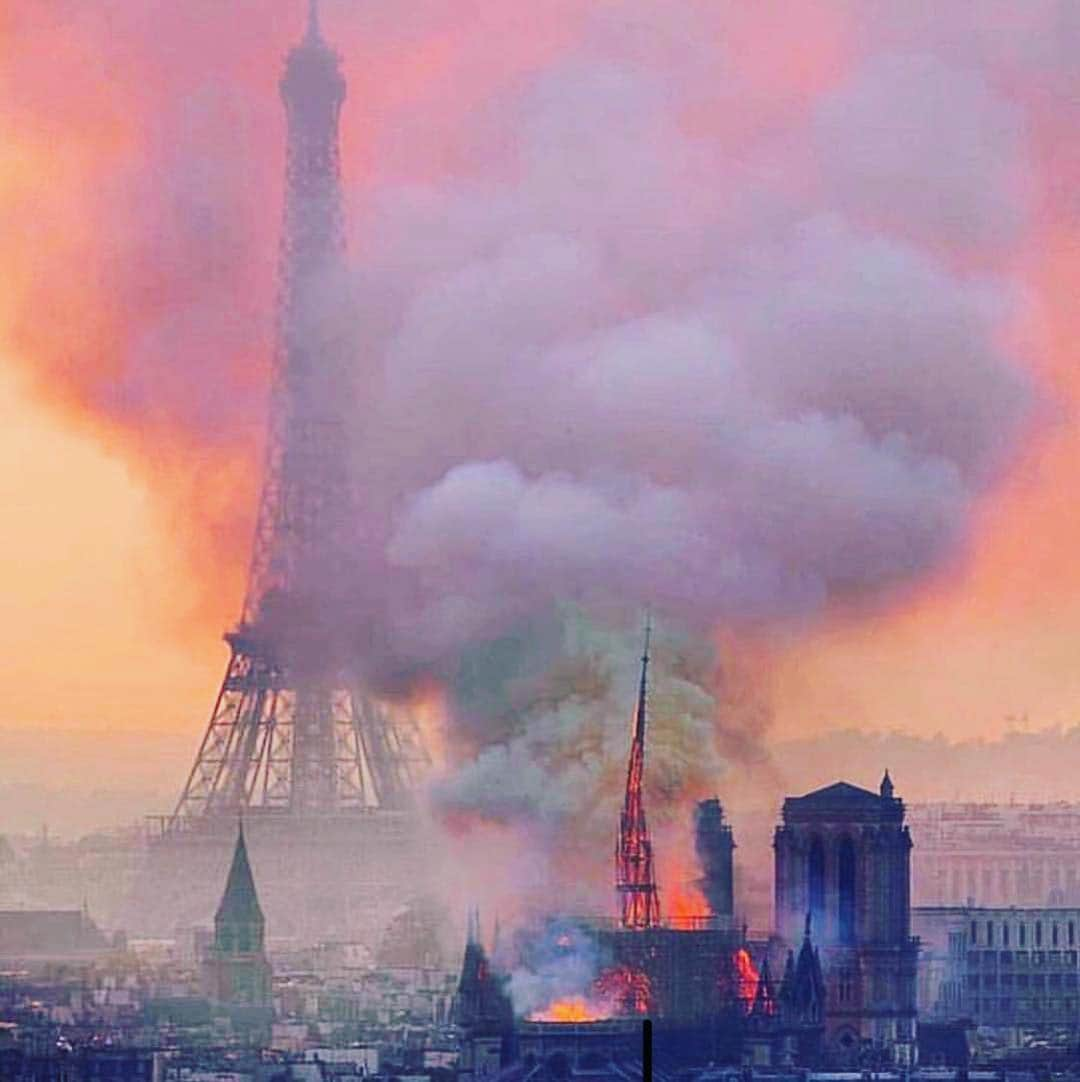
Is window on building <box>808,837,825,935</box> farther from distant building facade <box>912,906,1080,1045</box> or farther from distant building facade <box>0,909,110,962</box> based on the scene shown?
distant building facade <box>0,909,110,962</box>

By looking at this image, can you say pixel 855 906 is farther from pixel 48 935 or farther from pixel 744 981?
pixel 48 935

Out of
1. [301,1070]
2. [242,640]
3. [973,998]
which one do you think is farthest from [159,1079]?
[973,998]

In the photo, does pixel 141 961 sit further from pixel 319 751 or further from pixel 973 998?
pixel 973 998

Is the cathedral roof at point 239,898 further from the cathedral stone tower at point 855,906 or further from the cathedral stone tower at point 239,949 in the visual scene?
the cathedral stone tower at point 855,906

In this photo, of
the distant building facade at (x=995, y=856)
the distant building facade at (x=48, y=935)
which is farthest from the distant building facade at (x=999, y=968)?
the distant building facade at (x=48, y=935)

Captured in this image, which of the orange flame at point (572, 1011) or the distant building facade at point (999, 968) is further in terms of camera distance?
the distant building facade at point (999, 968)
